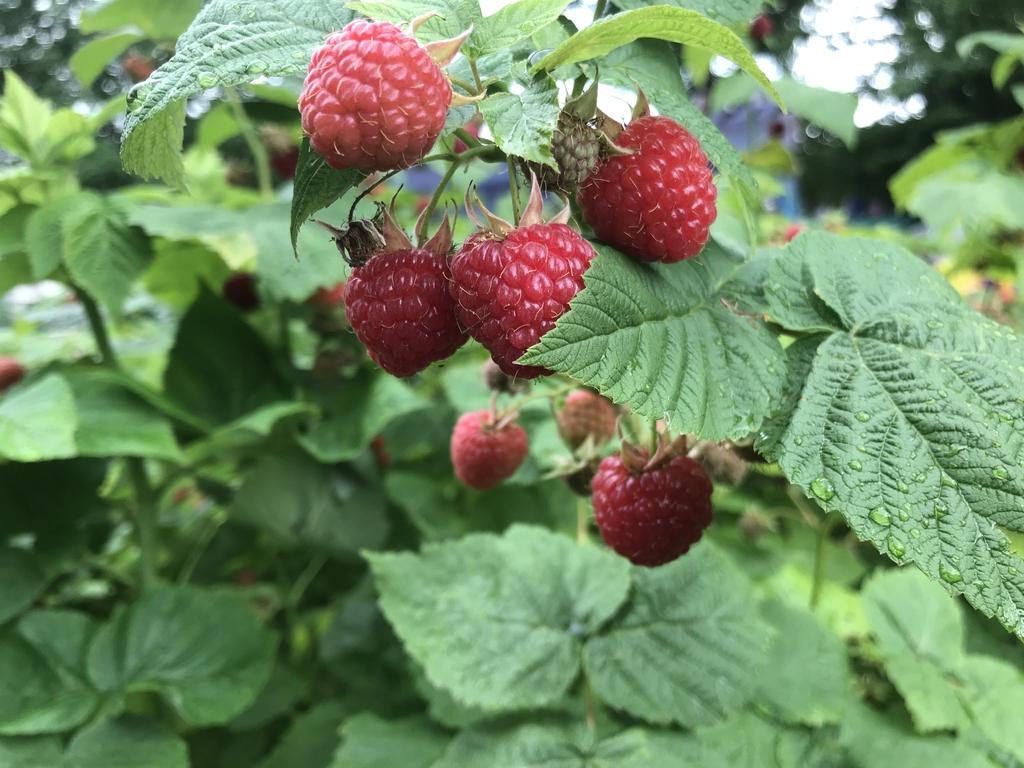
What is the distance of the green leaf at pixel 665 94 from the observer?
1.82 ft

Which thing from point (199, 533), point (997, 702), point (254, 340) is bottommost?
point (199, 533)

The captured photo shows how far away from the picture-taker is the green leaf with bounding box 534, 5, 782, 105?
44 centimetres

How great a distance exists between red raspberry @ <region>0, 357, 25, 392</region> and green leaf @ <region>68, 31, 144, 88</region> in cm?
59

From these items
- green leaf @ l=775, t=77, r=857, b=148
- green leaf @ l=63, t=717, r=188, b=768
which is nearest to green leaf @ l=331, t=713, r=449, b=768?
green leaf @ l=63, t=717, r=188, b=768

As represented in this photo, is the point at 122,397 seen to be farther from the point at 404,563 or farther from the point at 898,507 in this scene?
the point at 898,507

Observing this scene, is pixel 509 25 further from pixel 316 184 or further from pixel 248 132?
pixel 248 132

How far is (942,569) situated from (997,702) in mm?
736

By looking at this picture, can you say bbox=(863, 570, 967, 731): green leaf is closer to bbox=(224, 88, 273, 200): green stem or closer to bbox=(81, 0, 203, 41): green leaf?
bbox=(224, 88, 273, 200): green stem

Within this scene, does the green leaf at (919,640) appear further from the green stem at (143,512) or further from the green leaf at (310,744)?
the green stem at (143,512)

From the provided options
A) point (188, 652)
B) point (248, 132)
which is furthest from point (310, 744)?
point (248, 132)

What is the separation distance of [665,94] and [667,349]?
19 centimetres

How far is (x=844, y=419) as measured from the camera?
0.53 m

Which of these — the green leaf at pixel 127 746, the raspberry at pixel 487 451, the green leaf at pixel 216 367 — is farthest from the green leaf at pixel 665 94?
the green leaf at pixel 216 367

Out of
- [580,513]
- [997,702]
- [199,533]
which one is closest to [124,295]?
[199,533]
